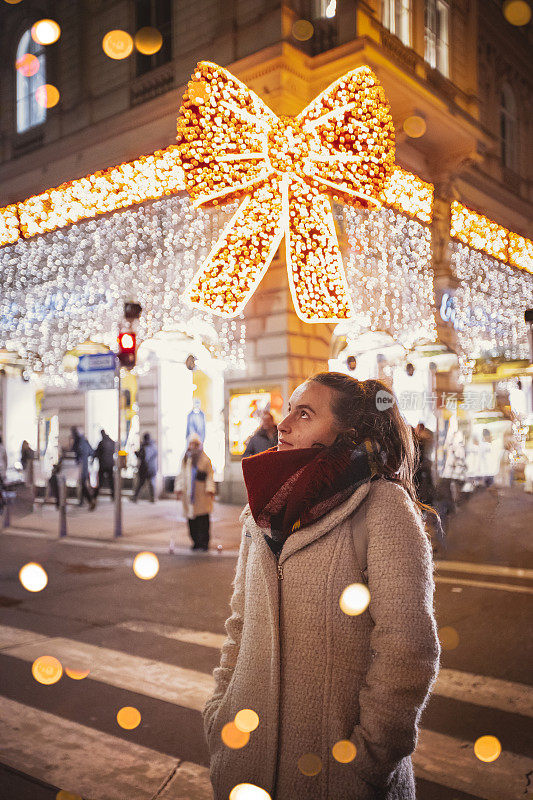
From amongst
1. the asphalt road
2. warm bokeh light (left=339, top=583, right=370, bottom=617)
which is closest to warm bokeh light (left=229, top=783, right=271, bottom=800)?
warm bokeh light (left=339, top=583, right=370, bottom=617)

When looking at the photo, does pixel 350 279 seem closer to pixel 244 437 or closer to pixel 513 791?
pixel 244 437

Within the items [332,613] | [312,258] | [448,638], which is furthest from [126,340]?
[332,613]

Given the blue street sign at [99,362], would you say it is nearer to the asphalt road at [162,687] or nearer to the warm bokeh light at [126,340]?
the warm bokeh light at [126,340]

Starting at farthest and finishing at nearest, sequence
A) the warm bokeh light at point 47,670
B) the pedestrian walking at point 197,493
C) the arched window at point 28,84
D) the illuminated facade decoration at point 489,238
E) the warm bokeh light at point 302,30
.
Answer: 1. the arched window at point 28,84
2. the illuminated facade decoration at point 489,238
3. the warm bokeh light at point 302,30
4. the pedestrian walking at point 197,493
5. the warm bokeh light at point 47,670

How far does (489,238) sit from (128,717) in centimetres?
1929

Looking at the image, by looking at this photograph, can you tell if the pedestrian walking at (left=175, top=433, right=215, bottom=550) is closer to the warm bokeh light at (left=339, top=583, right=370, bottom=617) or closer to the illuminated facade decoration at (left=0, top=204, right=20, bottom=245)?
the warm bokeh light at (left=339, top=583, right=370, bottom=617)

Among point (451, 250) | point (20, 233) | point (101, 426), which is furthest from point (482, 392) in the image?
point (20, 233)

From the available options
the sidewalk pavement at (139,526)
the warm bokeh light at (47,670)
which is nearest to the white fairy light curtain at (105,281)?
the sidewalk pavement at (139,526)

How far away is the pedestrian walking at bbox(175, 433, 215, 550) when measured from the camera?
10.5 metres

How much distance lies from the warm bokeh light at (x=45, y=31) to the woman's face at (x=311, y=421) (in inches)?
839

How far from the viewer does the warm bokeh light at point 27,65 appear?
20.6 m

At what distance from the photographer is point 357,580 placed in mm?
1788

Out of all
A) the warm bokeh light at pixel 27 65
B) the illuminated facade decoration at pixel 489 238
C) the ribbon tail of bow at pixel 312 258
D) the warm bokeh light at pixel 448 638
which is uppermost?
the warm bokeh light at pixel 27 65

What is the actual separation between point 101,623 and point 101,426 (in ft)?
47.1
